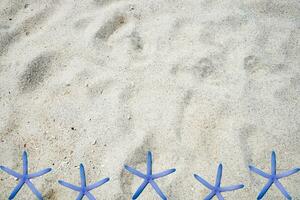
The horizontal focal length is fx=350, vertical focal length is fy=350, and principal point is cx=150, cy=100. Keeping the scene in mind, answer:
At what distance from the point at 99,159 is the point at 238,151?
2.16ft

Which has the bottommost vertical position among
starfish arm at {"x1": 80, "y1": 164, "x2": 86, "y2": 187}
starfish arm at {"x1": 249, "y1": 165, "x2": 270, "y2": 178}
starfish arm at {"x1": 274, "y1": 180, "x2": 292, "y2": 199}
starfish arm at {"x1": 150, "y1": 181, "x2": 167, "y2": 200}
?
starfish arm at {"x1": 274, "y1": 180, "x2": 292, "y2": 199}

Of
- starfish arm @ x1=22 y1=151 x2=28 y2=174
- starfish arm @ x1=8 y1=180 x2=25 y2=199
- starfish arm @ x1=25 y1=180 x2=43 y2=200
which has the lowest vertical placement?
starfish arm @ x1=25 y1=180 x2=43 y2=200

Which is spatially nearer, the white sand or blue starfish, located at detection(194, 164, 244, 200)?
blue starfish, located at detection(194, 164, 244, 200)

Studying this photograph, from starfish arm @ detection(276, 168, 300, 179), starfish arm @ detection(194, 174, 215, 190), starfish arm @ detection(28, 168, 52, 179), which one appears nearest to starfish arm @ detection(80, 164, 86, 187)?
starfish arm @ detection(28, 168, 52, 179)

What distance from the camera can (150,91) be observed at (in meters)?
1.87

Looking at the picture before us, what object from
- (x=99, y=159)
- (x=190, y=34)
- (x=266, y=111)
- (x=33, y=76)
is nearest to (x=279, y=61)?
(x=266, y=111)

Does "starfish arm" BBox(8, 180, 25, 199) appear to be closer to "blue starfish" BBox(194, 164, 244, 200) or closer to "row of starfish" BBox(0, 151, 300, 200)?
"row of starfish" BBox(0, 151, 300, 200)

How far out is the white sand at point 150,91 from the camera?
1635 mm

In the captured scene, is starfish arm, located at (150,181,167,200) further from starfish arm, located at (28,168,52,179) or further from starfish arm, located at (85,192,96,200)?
starfish arm, located at (28,168,52,179)

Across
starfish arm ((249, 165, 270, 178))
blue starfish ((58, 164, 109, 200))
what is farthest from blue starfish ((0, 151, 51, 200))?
starfish arm ((249, 165, 270, 178))

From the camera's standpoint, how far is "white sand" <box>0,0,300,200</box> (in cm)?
163

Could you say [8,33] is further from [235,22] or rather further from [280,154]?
[280,154]

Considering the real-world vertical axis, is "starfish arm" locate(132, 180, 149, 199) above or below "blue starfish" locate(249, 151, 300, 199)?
above

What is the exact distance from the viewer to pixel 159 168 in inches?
64.3
